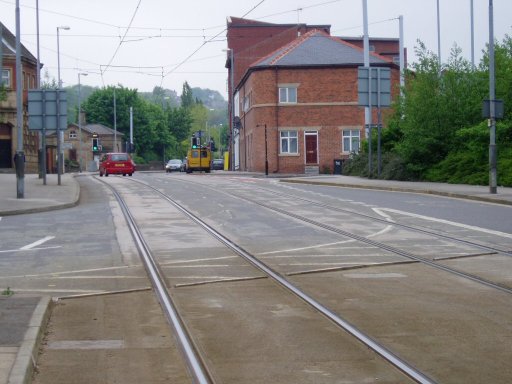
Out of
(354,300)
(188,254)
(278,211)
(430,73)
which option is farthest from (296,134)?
(354,300)

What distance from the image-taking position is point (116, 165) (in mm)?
65250

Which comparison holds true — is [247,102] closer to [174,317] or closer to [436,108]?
[436,108]

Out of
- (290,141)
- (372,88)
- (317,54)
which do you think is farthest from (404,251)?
(317,54)

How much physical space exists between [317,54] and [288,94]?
12.5ft

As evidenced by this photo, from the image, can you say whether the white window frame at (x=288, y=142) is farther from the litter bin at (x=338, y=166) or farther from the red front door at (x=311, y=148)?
the litter bin at (x=338, y=166)

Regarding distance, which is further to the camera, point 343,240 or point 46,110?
point 46,110

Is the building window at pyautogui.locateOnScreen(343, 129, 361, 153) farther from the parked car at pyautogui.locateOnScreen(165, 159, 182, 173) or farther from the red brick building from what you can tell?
the parked car at pyautogui.locateOnScreen(165, 159, 182, 173)

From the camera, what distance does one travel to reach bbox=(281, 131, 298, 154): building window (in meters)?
69.2

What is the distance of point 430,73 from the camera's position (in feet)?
136

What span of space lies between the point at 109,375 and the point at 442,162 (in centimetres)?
3529

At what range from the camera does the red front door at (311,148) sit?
226 ft

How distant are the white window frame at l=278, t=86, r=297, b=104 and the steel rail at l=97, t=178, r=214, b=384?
5142 cm

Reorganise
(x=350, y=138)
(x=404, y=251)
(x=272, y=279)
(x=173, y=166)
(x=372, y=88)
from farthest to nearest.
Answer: (x=173, y=166)
(x=350, y=138)
(x=372, y=88)
(x=404, y=251)
(x=272, y=279)

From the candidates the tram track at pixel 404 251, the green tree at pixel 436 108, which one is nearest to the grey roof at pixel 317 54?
the green tree at pixel 436 108
